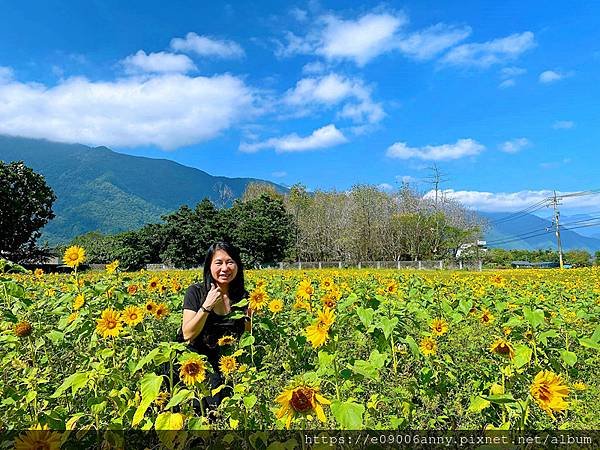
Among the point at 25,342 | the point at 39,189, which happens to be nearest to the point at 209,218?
the point at 39,189

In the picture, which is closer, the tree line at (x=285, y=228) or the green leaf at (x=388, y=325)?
the green leaf at (x=388, y=325)

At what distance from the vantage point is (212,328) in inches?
125

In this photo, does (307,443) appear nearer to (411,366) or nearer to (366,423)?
(366,423)

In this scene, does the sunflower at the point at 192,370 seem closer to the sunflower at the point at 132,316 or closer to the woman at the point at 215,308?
the sunflower at the point at 132,316

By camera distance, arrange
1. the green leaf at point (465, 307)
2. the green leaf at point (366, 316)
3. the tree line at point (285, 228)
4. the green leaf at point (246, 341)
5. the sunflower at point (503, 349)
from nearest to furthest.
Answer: the sunflower at point (503, 349), the green leaf at point (366, 316), the green leaf at point (246, 341), the green leaf at point (465, 307), the tree line at point (285, 228)

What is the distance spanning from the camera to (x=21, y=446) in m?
1.06

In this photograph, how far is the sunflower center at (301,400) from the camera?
1287 millimetres

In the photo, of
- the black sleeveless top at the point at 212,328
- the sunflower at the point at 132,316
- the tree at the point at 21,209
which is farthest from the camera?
the tree at the point at 21,209

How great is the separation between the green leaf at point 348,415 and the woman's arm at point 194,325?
1617mm

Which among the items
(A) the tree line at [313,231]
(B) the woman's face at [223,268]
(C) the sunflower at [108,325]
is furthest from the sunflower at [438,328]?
(A) the tree line at [313,231]

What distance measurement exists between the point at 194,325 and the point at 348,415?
1.74m

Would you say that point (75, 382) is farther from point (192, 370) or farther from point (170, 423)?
point (170, 423)

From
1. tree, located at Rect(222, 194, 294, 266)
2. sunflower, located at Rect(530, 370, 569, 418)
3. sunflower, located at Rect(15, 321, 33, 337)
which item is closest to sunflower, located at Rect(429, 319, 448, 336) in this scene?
sunflower, located at Rect(530, 370, 569, 418)

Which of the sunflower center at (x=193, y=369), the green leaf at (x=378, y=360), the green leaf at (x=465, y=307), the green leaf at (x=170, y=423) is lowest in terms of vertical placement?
the green leaf at (x=170, y=423)
